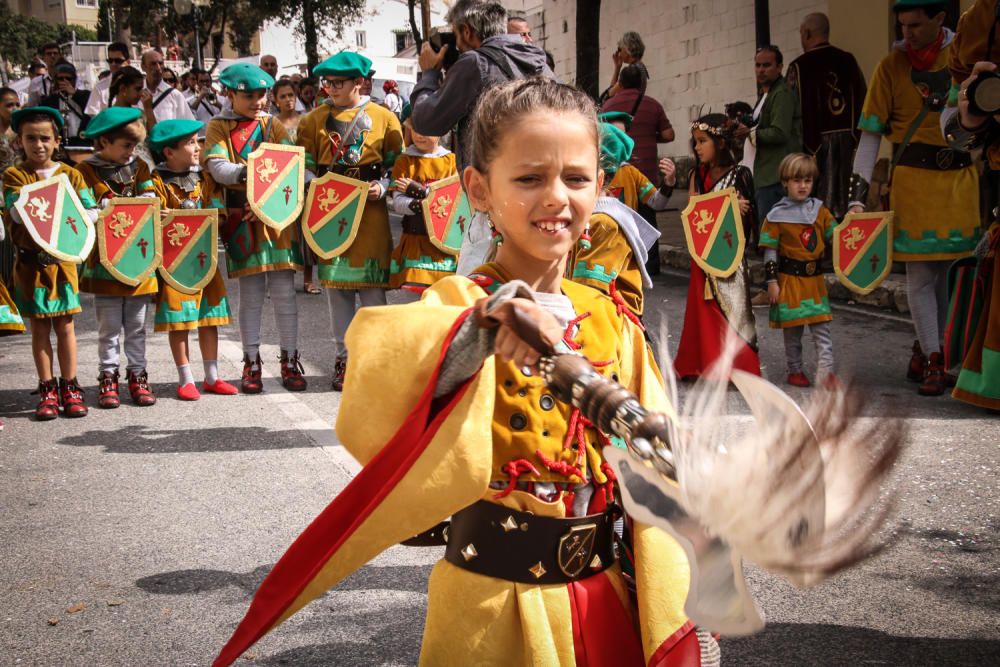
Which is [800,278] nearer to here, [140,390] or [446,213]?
[446,213]

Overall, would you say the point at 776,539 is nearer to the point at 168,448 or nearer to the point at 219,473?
the point at 219,473

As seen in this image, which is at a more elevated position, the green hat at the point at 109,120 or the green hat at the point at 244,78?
the green hat at the point at 244,78

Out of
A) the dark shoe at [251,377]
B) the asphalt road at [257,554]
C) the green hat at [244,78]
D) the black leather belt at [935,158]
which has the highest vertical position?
the green hat at [244,78]

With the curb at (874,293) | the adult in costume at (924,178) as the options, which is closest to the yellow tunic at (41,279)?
the adult in costume at (924,178)

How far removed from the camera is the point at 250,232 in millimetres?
7098

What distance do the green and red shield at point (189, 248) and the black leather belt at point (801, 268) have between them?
3792mm

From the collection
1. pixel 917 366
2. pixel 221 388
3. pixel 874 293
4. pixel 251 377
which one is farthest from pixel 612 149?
pixel 874 293

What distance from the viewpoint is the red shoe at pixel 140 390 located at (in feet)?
22.6

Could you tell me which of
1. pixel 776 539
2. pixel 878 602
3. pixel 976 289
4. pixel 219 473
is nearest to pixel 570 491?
pixel 776 539

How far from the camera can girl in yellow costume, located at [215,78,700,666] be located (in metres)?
1.77

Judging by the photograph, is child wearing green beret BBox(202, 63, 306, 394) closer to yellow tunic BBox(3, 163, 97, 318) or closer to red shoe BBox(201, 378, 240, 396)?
red shoe BBox(201, 378, 240, 396)

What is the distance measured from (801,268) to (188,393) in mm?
4201

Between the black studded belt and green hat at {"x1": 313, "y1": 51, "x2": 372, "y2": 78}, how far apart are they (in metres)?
5.37

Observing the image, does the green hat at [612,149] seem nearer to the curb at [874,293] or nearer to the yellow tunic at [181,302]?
the yellow tunic at [181,302]
